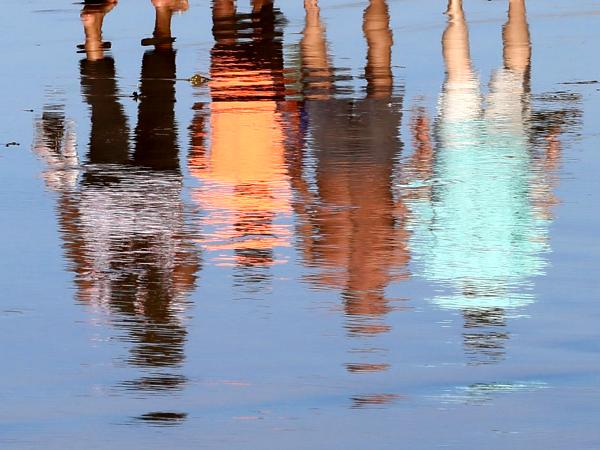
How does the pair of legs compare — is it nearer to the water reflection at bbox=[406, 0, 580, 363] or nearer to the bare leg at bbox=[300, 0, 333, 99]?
the bare leg at bbox=[300, 0, 333, 99]

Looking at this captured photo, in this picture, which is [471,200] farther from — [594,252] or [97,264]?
[97,264]

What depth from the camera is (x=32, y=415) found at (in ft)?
19.6

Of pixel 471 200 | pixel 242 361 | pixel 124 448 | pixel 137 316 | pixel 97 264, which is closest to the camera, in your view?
pixel 124 448

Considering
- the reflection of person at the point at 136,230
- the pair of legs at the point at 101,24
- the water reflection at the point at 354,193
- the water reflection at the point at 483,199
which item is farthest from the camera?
the pair of legs at the point at 101,24

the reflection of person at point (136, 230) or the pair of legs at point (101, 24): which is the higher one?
the pair of legs at point (101, 24)

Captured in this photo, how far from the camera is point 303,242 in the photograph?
841 cm

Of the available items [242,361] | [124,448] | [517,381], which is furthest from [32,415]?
[517,381]

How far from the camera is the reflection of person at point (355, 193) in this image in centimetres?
770

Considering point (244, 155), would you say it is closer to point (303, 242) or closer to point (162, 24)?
point (303, 242)

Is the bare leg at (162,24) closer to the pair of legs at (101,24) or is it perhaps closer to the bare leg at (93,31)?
the pair of legs at (101,24)

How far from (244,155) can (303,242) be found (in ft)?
6.45

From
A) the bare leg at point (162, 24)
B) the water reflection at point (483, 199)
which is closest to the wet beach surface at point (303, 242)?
the water reflection at point (483, 199)

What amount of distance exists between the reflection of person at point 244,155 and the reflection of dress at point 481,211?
69cm

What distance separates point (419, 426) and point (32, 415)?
1188mm
